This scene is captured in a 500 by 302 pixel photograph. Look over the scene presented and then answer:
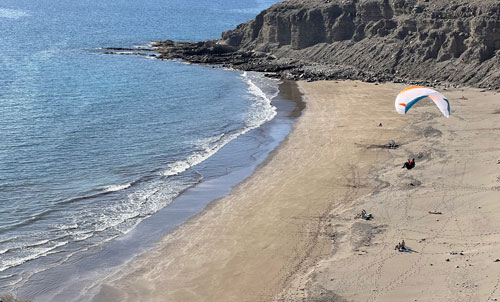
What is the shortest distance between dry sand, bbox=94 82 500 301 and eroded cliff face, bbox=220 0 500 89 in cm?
1723

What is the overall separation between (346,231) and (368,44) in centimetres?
4644

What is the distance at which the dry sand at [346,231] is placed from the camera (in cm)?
1970

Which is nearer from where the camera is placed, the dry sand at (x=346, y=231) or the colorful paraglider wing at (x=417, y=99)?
the dry sand at (x=346, y=231)

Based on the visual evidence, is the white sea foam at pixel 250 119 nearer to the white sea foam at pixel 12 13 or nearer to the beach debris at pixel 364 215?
the beach debris at pixel 364 215

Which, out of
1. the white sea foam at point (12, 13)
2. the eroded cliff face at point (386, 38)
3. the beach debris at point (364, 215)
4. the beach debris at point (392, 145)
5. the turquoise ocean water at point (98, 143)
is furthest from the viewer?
the white sea foam at point (12, 13)

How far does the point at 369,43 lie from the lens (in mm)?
67000

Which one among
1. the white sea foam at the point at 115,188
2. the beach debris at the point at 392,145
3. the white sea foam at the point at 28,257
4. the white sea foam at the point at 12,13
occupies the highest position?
the white sea foam at the point at 12,13

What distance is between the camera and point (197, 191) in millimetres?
30703

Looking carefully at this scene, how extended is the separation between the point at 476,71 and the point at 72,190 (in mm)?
38395

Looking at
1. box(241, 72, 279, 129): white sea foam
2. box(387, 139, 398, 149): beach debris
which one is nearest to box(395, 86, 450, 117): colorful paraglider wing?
box(387, 139, 398, 149): beach debris

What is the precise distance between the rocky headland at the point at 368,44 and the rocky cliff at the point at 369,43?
0.29 feet

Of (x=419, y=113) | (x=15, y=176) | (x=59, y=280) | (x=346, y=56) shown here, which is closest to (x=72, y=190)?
(x=15, y=176)

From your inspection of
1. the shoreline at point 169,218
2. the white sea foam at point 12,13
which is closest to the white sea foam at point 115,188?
the shoreline at point 169,218

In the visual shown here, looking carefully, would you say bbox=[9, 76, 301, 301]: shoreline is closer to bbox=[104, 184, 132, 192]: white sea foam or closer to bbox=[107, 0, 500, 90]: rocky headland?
bbox=[104, 184, 132, 192]: white sea foam
